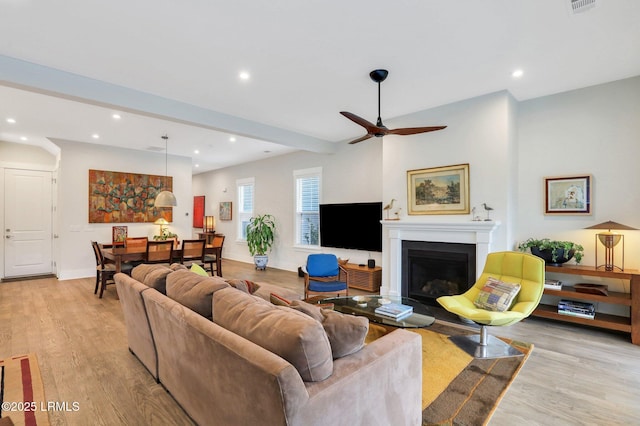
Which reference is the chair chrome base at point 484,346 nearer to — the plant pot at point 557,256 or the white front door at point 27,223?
the plant pot at point 557,256

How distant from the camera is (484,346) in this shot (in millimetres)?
3037

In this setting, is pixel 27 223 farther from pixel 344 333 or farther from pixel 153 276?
pixel 344 333

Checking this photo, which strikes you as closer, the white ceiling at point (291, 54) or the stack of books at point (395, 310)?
the white ceiling at point (291, 54)

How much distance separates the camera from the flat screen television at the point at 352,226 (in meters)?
5.50

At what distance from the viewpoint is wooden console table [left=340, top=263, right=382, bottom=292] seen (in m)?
5.42

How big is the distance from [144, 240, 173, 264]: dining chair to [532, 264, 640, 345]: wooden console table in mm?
5456

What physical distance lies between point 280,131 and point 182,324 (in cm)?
407

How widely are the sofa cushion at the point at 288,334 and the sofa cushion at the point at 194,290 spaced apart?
35 cm

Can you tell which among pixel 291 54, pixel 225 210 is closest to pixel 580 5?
pixel 291 54

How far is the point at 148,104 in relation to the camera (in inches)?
151

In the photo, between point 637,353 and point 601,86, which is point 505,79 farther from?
point 637,353

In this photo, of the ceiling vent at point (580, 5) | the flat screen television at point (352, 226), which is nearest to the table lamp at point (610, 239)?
the ceiling vent at point (580, 5)

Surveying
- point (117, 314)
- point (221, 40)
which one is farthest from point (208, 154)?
point (221, 40)

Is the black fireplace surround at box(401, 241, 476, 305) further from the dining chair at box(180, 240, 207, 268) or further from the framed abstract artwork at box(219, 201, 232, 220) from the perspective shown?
the framed abstract artwork at box(219, 201, 232, 220)
